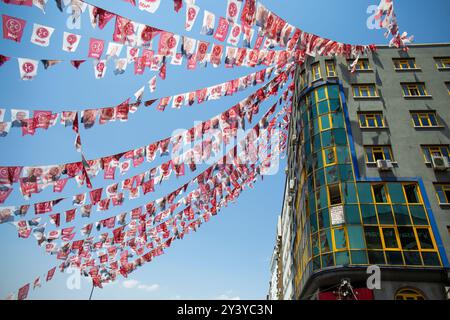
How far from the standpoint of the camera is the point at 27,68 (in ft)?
28.8

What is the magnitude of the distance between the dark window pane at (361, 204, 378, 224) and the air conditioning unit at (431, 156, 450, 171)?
4.73 meters

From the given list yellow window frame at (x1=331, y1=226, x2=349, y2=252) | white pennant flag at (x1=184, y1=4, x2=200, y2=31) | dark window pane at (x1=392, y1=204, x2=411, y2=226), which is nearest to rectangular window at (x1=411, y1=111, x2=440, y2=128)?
dark window pane at (x1=392, y1=204, x2=411, y2=226)

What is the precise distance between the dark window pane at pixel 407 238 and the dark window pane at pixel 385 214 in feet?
2.10

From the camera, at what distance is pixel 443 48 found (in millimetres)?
21734

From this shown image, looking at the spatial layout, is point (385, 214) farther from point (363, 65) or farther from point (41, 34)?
point (41, 34)

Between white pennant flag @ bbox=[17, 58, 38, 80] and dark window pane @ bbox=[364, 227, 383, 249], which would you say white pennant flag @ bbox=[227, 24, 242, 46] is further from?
dark window pane @ bbox=[364, 227, 383, 249]

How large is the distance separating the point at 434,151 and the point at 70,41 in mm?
20016

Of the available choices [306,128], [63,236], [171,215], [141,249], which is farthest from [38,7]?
[306,128]

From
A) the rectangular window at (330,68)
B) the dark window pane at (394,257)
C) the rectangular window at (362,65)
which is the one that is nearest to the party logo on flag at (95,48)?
the dark window pane at (394,257)

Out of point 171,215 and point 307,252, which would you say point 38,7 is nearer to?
point 171,215

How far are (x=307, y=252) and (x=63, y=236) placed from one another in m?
13.7

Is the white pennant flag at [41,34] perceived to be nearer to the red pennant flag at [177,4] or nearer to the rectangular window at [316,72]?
the red pennant flag at [177,4]

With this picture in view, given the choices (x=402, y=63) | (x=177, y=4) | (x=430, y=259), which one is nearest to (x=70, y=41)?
(x=177, y=4)

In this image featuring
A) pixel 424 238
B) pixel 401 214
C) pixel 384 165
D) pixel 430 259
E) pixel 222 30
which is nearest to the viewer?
pixel 222 30
